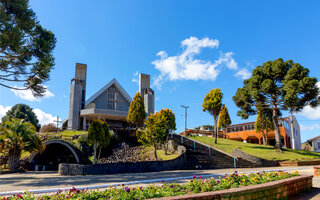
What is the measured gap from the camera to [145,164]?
15219 millimetres

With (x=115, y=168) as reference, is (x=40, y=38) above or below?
above

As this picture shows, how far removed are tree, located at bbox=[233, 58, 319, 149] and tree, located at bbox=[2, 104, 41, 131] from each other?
4245cm

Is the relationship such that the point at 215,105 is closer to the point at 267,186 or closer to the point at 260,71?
the point at 260,71

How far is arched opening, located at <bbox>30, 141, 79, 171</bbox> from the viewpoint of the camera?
22.2 m

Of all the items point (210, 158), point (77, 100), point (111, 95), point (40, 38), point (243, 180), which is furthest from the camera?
point (111, 95)

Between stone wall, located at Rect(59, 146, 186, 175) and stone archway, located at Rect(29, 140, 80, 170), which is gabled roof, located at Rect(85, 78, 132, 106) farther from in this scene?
stone wall, located at Rect(59, 146, 186, 175)

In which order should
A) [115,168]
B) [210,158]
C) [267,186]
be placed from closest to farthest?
1. [267,186]
2. [115,168]
3. [210,158]

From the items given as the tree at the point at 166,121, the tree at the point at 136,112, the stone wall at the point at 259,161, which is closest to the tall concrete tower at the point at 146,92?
the tree at the point at 136,112

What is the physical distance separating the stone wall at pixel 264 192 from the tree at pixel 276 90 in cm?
1819

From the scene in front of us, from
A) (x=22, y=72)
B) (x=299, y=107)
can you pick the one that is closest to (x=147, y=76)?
(x=299, y=107)

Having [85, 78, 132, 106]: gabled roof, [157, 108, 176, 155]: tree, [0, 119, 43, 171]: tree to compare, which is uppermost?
[85, 78, 132, 106]: gabled roof

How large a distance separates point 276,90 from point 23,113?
4707 centimetres

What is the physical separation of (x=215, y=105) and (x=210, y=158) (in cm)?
1066

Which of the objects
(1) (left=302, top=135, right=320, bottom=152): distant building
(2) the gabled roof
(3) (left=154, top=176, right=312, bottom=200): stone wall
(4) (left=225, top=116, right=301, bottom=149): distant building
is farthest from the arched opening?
(1) (left=302, top=135, right=320, bottom=152): distant building
